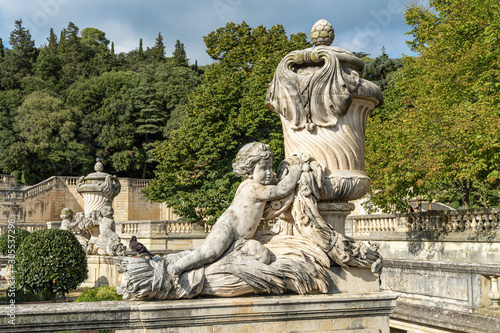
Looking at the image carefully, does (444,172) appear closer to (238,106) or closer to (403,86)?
(403,86)

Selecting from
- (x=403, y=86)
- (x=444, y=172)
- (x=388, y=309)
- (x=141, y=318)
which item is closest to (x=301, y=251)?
(x=388, y=309)

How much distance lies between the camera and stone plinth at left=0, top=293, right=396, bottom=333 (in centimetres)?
402

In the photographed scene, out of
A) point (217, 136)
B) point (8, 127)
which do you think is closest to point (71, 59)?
point (8, 127)

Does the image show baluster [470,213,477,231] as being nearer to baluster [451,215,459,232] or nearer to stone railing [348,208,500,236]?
stone railing [348,208,500,236]

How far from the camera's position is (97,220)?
15.2m

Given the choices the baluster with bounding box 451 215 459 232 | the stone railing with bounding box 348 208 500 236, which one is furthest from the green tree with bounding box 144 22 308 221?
the baluster with bounding box 451 215 459 232

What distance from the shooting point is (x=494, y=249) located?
50.7ft

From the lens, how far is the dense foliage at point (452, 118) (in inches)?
555

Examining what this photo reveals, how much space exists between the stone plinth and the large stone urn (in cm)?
88

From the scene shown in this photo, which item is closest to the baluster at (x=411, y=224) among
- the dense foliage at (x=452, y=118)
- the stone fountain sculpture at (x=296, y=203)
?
the dense foliage at (x=452, y=118)

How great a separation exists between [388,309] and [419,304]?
2.16m

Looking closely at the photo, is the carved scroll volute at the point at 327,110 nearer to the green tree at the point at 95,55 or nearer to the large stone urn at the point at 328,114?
the large stone urn at the point at 328,114

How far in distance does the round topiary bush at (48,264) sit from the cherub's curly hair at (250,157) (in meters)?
7.55

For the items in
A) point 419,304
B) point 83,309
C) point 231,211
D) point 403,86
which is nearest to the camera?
point 83,309
